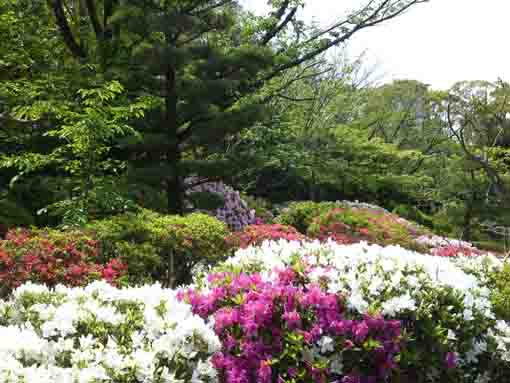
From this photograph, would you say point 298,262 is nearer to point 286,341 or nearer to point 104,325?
point 286,341

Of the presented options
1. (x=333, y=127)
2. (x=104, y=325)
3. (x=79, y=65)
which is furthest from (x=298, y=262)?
(x=333, y=127)

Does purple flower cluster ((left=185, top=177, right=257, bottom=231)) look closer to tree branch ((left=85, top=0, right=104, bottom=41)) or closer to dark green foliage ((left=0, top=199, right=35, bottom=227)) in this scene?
tree branch ((left=85, top=0, right=104, bottom=41))

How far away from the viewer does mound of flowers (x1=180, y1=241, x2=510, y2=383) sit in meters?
2.69

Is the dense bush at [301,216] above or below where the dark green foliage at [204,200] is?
below

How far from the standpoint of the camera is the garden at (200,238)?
2.62 m

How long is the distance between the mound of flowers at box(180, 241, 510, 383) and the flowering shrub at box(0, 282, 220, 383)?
281 millimetres

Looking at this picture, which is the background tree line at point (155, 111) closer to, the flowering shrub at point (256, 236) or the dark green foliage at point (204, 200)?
the dark green foliage at point (204, 200)

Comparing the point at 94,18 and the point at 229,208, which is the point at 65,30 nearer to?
the point at 94,18

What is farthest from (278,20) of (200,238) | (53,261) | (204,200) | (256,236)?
(53,261)

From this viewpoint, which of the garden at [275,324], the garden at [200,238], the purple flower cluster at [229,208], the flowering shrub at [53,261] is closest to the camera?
the garden at [275,324]

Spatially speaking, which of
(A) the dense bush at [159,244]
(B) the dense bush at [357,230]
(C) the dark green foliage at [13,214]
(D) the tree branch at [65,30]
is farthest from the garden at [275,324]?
(D) the tree branch at [65,30]

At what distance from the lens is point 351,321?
9.15ft

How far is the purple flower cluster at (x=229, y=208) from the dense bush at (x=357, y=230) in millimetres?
2023

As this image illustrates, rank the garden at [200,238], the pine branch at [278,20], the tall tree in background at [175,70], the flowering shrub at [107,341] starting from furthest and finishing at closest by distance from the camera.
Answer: the pine branch at [278,20] < the tall tree in background at [175,70] < the garden at [200,238] < the flowering shrub at [107,341]
